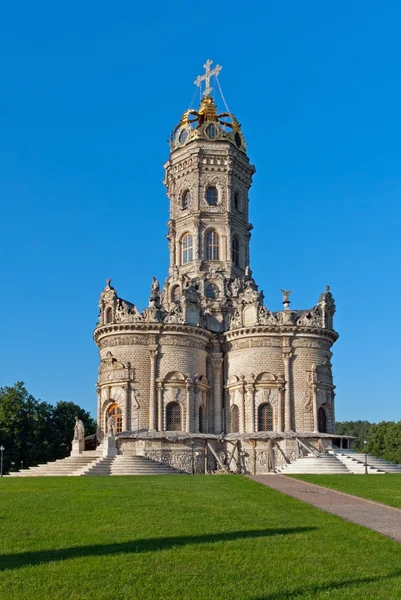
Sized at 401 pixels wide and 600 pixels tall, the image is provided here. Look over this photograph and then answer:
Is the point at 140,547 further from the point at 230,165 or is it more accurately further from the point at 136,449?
the point at 230,165

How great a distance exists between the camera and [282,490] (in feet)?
90.9

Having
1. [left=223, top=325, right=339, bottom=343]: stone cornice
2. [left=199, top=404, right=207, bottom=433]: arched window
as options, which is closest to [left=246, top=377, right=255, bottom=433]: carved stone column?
[left=199, top=404, right=207, bottom=433]: arched window

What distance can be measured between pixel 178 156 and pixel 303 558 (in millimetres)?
58133

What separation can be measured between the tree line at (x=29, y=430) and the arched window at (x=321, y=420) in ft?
86.5

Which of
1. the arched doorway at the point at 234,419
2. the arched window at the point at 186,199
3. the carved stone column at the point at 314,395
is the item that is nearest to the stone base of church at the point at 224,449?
the carved stone column at the point at 314,395

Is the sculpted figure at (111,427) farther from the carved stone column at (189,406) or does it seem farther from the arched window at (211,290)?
the arched window at (211,290)

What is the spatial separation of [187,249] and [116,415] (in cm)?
1800

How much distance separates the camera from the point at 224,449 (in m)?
55.7

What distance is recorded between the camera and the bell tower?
6391 cm

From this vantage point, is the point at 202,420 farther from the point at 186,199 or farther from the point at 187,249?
the point at 186,199

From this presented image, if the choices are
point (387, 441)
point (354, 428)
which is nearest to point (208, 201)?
point (387, 441)

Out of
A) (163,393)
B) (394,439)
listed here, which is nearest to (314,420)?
(163,393)

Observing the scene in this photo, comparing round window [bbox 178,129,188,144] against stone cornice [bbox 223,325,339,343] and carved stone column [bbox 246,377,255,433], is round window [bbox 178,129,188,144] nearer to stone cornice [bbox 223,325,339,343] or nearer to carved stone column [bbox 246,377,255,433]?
stone cornice [bbox 223,325,339,343]

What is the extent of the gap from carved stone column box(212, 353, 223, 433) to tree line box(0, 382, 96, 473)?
59.5ft
